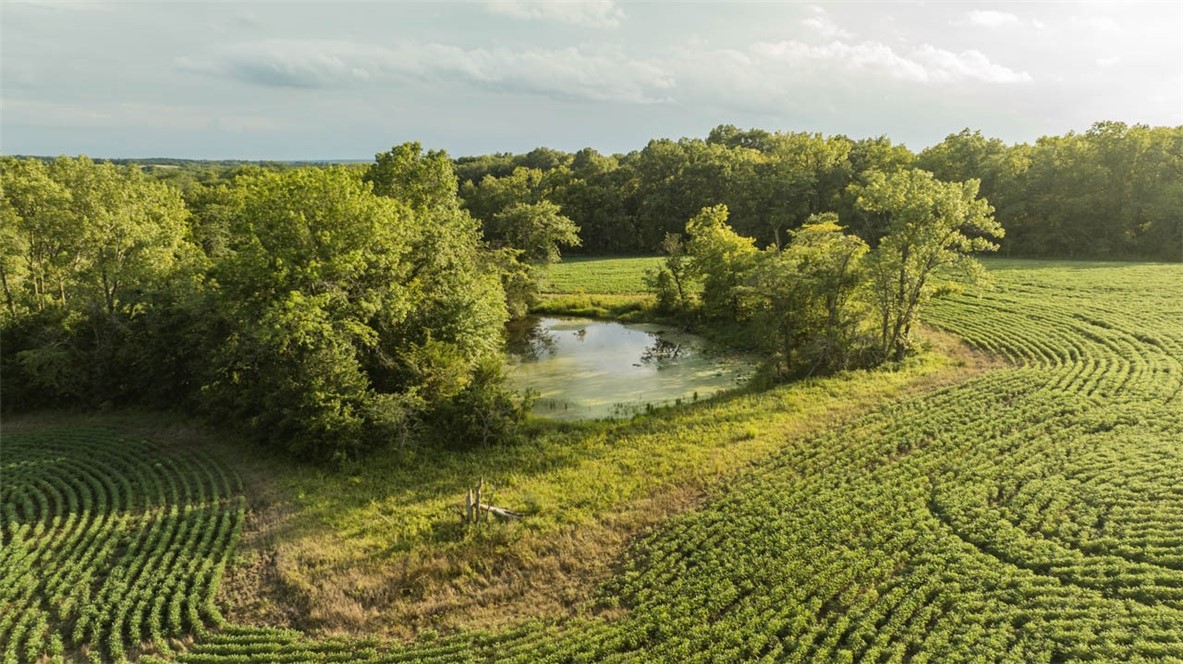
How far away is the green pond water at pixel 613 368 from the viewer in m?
32.6

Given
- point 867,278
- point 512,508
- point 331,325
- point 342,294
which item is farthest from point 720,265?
point 331,325

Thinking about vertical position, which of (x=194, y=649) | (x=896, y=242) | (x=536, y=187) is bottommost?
(x=194, y=649)

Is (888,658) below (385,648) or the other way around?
the other way around

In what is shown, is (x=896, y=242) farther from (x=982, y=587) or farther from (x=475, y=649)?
(x=475, y=649)

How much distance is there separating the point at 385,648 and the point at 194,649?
4.95m

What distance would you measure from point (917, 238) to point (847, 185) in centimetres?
5255

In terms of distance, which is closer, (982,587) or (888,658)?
(888,658)

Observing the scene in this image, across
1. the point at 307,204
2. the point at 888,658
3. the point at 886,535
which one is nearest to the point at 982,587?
the point at 886,535

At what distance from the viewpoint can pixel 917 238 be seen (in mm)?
32250

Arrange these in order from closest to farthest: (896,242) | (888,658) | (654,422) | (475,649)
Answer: (888,658) < (475,649) < (654,422) < (896,242)

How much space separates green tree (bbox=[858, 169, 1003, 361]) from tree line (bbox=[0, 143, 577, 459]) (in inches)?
866

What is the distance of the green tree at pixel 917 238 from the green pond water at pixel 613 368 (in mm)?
9449

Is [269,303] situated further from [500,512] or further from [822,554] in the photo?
[822,554]

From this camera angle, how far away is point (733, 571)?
55.8 feet
